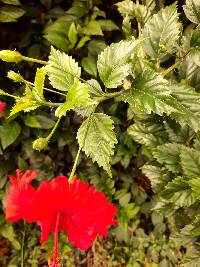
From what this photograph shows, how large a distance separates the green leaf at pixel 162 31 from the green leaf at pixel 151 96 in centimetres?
21

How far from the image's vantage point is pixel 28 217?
2.67ft

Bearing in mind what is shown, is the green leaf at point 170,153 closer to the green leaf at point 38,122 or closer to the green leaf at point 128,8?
the green leaf at point 128,8

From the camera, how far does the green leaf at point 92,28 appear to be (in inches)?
66.1

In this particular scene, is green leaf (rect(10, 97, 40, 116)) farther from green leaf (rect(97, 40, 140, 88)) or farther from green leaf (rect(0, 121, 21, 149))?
green leaf (rect(0, 121, 21, 149))

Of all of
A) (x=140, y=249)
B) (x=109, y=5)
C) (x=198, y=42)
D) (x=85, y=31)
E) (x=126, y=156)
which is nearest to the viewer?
(x=198, y=42)

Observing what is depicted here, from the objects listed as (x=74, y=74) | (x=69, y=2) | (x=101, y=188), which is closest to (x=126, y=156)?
(x=101, y=188)

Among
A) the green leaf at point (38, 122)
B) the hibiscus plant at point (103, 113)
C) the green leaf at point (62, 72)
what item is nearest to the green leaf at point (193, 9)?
the hibiscus plant at point (103, 113)

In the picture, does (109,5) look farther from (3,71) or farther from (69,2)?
(3,71)

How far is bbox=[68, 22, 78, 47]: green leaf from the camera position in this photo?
65.4 inches

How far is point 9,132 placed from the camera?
1.80 metres

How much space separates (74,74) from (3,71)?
105 cm

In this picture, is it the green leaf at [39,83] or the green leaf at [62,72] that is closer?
the green leaf at [39,83]

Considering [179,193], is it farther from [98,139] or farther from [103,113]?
[98,139]

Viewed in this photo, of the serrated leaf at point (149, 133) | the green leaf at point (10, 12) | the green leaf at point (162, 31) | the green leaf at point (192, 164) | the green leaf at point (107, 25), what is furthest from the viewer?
the green leaf at point (107, 25)
